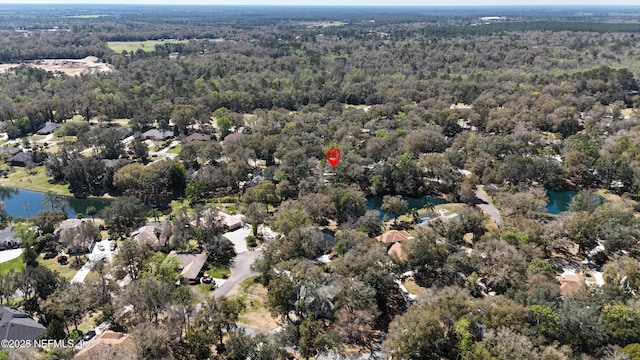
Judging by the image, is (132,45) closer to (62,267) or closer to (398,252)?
(62,267)

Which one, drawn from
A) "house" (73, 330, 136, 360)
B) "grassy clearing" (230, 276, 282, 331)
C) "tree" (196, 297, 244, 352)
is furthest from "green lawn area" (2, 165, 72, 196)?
"tree" (196, 297, 244, 352)

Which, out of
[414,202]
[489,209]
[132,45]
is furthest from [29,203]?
[132,45]

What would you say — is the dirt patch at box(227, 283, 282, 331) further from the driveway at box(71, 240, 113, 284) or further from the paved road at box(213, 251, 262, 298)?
the driveway at box(71, 240, 113, 284)

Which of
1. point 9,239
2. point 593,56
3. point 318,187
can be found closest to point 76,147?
point 9,239

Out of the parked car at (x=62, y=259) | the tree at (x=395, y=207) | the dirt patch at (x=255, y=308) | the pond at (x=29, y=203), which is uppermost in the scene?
the tree at (x=395, y=207)

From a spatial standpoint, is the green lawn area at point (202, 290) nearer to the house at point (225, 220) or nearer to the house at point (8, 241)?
the house at point (225, 220)

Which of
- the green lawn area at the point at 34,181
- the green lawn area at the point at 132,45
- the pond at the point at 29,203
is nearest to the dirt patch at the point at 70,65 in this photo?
the green lawn area at the point at 132,45
